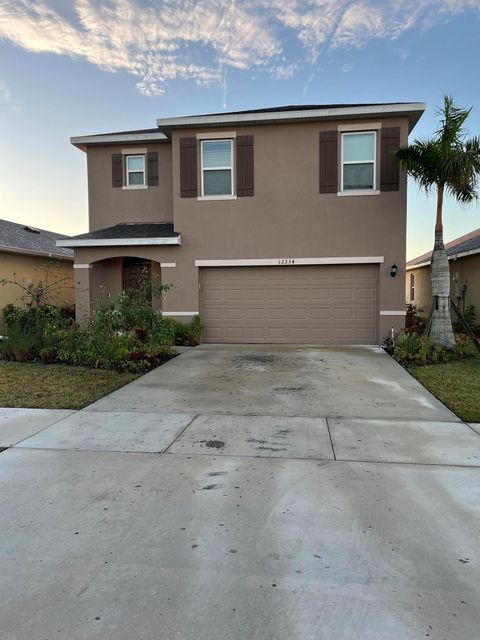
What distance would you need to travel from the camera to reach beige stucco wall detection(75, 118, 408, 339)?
12250mm

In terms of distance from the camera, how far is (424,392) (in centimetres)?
723

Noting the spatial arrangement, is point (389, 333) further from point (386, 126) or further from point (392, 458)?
point (392, 458)

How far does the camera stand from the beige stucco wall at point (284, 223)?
12250mm

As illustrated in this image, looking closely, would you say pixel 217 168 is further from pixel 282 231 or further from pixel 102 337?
pixel 102 337

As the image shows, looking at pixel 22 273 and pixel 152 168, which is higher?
pixel 152 168

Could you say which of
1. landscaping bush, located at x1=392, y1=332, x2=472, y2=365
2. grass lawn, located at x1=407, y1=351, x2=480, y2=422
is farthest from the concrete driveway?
landscaping bush, located at x1=392, y1=332, x2=472, y2=365

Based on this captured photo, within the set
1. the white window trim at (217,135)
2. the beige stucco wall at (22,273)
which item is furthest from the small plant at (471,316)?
the beige stucco wall at (22,273)

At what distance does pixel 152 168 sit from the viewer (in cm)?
1418

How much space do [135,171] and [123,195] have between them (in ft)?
2.80

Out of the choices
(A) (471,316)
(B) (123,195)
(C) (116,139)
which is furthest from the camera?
(A) (471,316)

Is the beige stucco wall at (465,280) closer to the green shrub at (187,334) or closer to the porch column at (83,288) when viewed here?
the green shrub at (187,334)

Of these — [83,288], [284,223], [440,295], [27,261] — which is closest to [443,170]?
[440,295]

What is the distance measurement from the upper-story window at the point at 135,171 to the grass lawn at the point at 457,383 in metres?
10.0

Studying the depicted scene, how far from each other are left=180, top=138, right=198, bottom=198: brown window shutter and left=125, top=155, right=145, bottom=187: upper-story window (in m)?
2.14
